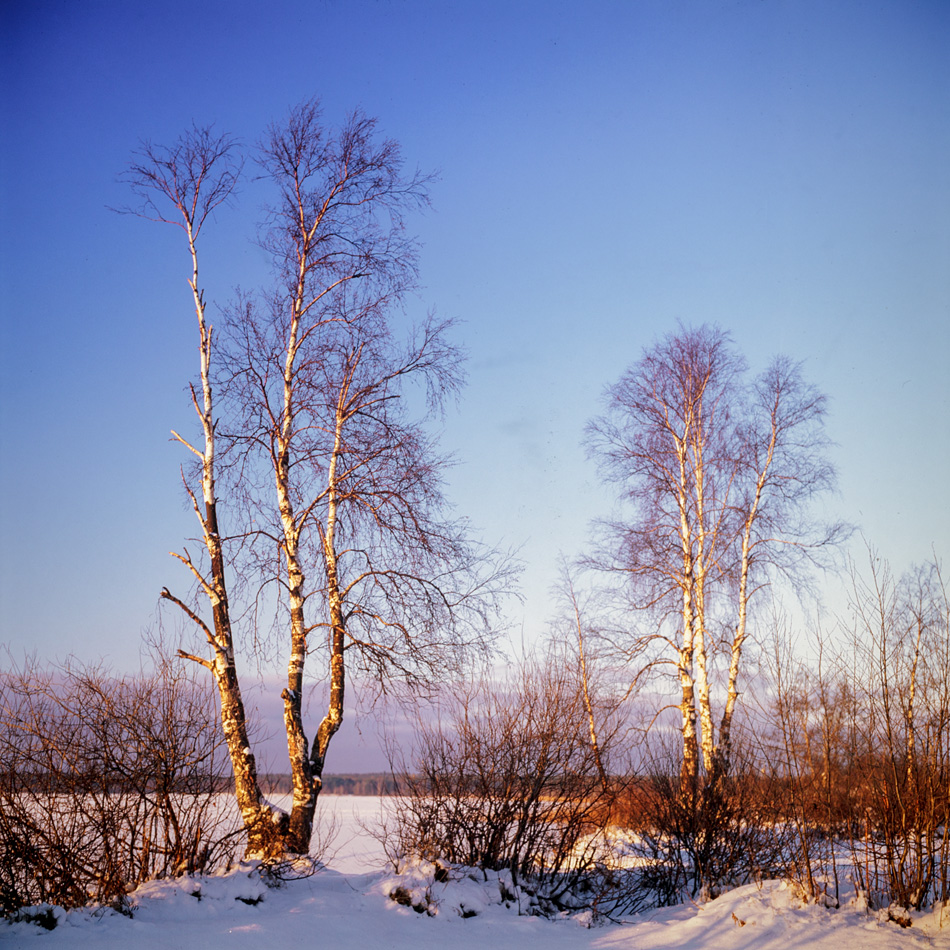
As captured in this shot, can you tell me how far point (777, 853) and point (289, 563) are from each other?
6.84 metres

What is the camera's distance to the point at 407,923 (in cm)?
697

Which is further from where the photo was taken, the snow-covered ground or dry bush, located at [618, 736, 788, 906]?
dry bush, located at [618, 736, 788, 906]

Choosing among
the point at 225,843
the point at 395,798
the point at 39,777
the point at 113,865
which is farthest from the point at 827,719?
the point at 39,777

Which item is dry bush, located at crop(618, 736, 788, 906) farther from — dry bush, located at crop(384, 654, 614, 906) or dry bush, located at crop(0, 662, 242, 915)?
dry bush, located at crop(0, 662, 242, 915)

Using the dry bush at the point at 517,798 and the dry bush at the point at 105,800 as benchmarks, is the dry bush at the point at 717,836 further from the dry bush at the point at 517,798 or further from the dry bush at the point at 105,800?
the dry bush at the point at 105,800

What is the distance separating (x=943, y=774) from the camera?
7301mm

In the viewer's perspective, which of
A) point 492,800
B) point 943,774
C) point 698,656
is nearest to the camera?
point 943,774

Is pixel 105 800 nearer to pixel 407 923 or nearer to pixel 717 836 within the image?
pixel 407 923

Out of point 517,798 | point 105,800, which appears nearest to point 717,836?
point 517,798

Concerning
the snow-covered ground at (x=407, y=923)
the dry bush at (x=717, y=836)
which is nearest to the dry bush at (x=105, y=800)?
the snow-covered ground at (x=407, y=923)

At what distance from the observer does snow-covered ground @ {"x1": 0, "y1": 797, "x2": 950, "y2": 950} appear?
6.07m

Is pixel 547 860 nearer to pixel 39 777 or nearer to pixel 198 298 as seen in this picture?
pixel 39 777

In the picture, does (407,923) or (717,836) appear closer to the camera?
(407,923)

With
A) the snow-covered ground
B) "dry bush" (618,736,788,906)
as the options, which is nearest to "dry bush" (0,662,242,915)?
the snow-covered ground
